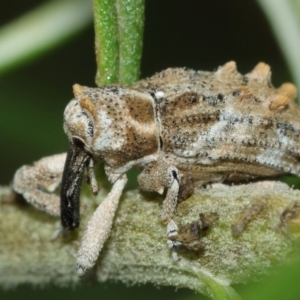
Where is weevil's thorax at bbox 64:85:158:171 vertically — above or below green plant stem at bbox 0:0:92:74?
below

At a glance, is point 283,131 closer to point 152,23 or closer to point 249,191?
point 249,191

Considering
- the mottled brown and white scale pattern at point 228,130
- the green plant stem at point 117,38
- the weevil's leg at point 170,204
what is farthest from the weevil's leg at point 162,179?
the green plant stem at point 117,38

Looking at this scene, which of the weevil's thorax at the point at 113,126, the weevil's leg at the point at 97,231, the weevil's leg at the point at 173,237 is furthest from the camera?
the weevil's thorax at the point at 113,126

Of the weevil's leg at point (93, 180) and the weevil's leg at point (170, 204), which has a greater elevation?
the weevil's leg at point (93, 180)

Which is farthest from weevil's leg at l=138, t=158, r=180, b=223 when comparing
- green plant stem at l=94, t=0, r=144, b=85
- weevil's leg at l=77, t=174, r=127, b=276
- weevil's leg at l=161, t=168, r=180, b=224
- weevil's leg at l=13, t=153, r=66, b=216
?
weevil's leg at l=13, t=153, r=66, b=216

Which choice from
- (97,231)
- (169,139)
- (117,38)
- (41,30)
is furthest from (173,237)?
(41,30)

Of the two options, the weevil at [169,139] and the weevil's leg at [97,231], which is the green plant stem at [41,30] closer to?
the weevil at [169,139]

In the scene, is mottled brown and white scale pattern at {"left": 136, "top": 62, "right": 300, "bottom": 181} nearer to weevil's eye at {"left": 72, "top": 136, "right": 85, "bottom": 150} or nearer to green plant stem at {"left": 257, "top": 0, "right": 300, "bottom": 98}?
A: green plant stem at {"left": 257, "top": 0, "right": 300, "bottom": 98}

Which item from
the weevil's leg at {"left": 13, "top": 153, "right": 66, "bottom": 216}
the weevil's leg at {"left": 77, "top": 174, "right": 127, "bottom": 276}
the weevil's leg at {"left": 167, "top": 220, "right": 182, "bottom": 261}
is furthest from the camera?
the weevil's leg at {"left": 13, "top": 153, "right": 66, "bottom": 216}
